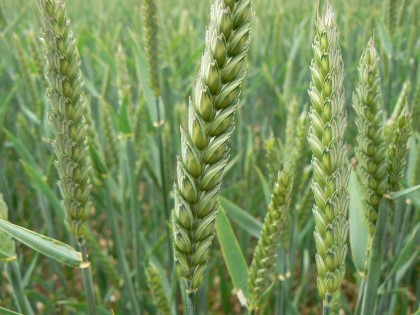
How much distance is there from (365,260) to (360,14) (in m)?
2.70

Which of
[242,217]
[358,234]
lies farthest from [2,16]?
[358,234]

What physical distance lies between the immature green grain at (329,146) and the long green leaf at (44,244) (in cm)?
33

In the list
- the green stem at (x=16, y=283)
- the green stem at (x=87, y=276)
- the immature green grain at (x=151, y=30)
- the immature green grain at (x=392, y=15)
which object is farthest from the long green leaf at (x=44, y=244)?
the immature green grain at (x=392, y=15)

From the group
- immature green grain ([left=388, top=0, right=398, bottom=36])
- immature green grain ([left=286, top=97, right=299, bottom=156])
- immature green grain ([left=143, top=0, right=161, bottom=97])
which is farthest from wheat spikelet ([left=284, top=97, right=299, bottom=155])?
immature green grain ([left=388, top=0, right=398, bottom=36])

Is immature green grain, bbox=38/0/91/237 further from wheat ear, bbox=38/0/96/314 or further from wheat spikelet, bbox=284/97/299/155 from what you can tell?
wheat spikelet, bbox=284/97/299/155

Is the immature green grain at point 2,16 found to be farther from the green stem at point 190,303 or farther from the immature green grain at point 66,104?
the green stem at point 190,303

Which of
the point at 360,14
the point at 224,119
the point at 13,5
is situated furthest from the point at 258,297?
the point at 13,5

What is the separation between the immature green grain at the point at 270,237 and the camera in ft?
2.29

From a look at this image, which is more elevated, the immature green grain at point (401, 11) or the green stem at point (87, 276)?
the immature green grain at point (401, 11)

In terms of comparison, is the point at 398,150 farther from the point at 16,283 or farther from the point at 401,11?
the point at 401,11

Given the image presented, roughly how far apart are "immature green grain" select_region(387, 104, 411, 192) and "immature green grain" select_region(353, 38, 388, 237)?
0.07ft

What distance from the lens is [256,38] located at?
7.18 ft

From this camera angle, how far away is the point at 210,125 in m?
0.44

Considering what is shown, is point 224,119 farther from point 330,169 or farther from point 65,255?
point 65,255
